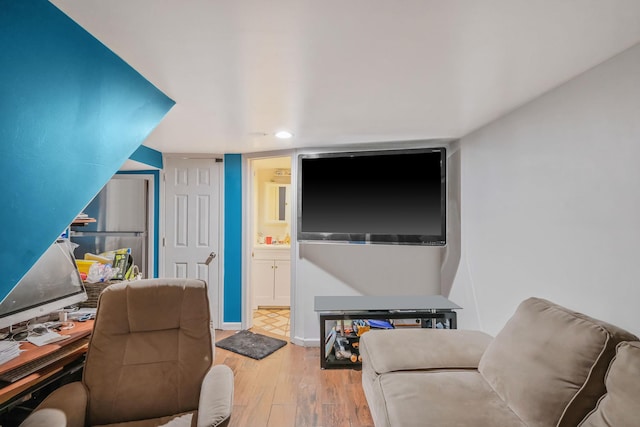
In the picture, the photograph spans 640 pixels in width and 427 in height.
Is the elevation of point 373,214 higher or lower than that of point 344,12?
lower

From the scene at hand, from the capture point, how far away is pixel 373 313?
274 cm

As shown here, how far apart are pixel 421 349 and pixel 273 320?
9.35ft

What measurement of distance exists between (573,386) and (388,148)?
2446 millimetres

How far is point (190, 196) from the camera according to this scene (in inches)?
155

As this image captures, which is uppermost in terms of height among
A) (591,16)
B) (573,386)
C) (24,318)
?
(591,16)

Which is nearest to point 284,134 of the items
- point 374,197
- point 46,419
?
point 374,197

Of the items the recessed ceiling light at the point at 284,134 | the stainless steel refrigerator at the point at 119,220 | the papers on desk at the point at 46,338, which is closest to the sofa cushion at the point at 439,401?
the papers on desk at the point at 46,338

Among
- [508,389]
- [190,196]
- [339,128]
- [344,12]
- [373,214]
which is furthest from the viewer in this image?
[190,196]

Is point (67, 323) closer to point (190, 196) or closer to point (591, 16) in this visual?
point (190, 196)

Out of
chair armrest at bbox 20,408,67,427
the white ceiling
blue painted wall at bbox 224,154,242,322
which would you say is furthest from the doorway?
chair armrest at bbox 20,408,67,427

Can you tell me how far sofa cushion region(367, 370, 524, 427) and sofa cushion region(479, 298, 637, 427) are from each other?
0.27 feet

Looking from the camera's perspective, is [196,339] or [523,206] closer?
[196,339]

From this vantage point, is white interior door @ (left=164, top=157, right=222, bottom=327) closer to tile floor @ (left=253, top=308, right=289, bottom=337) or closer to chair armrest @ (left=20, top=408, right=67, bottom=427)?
tile floor @ (left=253, top=308, right=289, bottom=337)

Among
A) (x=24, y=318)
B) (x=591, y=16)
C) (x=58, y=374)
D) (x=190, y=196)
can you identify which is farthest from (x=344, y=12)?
(x=190, y=196)
